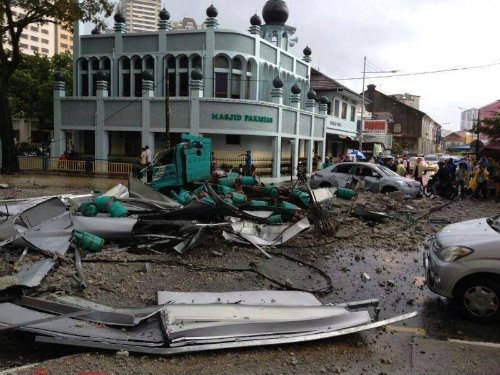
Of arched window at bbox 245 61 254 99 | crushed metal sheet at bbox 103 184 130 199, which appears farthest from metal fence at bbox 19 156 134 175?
crushed metal sheet at bbox 103 184 130 199

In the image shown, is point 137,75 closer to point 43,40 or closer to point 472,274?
point 472,274

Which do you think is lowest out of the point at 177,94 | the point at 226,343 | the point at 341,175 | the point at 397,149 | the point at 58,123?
the point at 226,343

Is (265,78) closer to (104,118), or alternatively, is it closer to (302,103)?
(302,103)

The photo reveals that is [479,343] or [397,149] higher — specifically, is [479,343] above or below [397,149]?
below

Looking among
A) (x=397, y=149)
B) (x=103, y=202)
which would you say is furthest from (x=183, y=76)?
(x=397, y=149)

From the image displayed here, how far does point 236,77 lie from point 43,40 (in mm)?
126418

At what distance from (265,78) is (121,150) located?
419 inches

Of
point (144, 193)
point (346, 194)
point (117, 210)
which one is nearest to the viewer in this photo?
point (117, 210)

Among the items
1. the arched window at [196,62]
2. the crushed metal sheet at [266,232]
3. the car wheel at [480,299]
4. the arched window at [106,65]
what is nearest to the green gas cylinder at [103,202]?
the crushed metal sheet at [266,232]

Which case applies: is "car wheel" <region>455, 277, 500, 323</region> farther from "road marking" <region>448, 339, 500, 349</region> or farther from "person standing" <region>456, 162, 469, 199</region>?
"person standing" <region>456, 162, 469, 199</region>

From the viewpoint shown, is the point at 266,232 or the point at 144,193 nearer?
the point at 266,232

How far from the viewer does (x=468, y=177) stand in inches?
765

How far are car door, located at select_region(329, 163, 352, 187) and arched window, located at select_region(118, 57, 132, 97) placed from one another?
15.7 metres

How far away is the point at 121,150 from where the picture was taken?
2841 centimetres
